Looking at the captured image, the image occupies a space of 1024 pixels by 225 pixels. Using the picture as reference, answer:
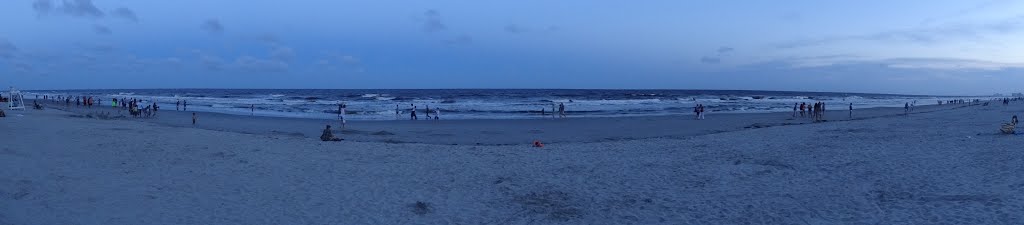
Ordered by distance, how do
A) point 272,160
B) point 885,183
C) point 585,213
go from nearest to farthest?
point 585,213
point 885,183
point 272,160

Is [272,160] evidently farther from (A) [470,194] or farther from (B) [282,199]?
(A) [470,194]

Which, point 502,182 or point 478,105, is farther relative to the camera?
point 478,105

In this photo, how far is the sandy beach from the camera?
8328mm

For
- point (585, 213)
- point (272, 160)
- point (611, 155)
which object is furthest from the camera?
point (611, 155)

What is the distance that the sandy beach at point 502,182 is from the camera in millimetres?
8328

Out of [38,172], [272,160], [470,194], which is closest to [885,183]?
[470,194]

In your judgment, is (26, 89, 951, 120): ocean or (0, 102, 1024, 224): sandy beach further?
(26, 89, 951, 120): ocean

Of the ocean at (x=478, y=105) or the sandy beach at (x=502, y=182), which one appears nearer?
the sandy beach at (x=502, y=182)

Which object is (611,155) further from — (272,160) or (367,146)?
(272,160)

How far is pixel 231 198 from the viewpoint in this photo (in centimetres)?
918

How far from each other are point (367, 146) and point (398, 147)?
2.74ft

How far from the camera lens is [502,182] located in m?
10.9

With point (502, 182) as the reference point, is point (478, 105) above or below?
above

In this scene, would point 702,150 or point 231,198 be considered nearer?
point 231,198
